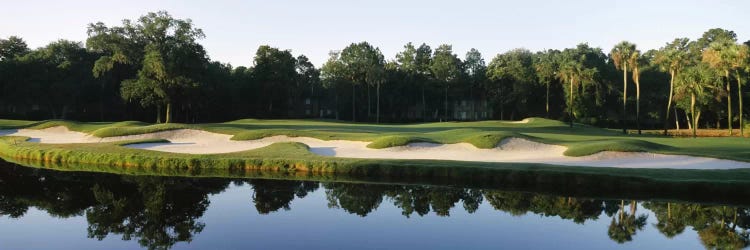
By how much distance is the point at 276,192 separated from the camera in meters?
19.0

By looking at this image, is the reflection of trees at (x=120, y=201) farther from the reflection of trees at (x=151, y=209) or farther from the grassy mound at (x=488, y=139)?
the grassy mound at (x=488, y=139)

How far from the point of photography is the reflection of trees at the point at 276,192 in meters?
16.5

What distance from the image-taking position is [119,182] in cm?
2088

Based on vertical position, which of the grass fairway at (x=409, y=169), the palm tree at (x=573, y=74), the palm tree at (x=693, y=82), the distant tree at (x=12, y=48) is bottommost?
the grass fairway at (x=409, y=169)

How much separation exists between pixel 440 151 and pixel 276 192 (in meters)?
13.3

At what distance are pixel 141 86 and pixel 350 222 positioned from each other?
4633cm

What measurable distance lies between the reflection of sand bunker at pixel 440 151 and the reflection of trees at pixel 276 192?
281 inches

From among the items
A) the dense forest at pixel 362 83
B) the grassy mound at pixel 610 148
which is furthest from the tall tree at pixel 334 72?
the grassy mound at pixel 610 148

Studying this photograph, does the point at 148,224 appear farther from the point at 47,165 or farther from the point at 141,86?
the point at 141,86

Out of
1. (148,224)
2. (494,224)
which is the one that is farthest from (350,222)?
(148,224)

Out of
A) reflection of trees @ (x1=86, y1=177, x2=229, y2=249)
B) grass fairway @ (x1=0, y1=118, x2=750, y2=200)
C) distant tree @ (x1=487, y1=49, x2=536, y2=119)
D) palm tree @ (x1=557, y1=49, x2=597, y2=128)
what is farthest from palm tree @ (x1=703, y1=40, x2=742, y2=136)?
reflection of trees @ (x1=86, y1=177, x2=229, y2=249)

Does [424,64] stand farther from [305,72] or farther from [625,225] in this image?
[625,225]

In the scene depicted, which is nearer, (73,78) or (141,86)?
(141,86)

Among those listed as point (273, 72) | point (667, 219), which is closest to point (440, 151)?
point (667, 219)
